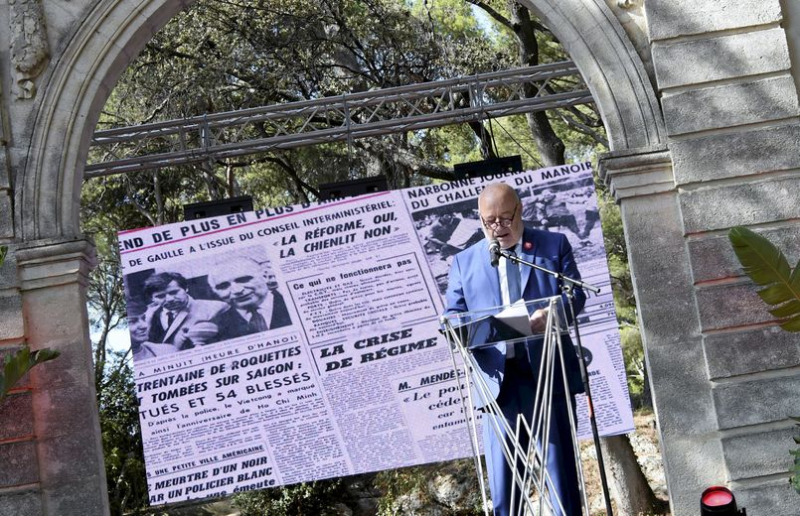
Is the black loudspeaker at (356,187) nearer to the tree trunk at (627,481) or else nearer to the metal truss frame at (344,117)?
the metal truss frame at (344,117)

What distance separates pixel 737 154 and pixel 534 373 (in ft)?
8.04

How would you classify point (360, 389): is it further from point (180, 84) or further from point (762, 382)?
point (180, 84)

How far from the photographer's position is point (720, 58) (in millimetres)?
6457

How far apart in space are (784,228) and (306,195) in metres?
11.6

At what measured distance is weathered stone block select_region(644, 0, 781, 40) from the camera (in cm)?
646

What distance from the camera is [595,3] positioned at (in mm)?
6652

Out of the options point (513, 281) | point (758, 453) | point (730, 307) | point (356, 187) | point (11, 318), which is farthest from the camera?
point (356, 187)

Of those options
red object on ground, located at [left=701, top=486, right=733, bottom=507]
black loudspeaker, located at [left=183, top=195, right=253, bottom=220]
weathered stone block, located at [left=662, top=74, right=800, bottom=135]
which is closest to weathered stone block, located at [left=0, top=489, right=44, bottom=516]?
black loudspeaker, located at [left=183, top=195, right=253, bottom=220]

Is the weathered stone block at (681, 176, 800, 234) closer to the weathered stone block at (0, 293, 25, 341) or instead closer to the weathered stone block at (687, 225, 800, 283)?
the weathered stone block at (687, 225, 800, 283)

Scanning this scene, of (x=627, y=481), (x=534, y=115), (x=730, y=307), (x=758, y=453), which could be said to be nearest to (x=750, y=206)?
(x=730, y=307)

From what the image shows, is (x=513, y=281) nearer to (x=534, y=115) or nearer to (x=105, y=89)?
(x=105, y=89)

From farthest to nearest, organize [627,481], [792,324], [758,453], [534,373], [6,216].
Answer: [627,481] < [6,216] < [758,453] < [792,324] < [534,373]

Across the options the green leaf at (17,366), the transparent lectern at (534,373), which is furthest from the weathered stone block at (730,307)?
the green leaf at (17,366)

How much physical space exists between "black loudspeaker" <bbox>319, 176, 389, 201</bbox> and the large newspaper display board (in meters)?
0.63
